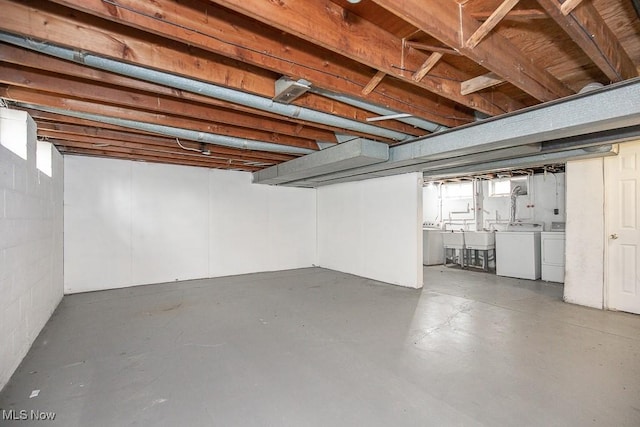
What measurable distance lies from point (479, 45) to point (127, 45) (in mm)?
1977

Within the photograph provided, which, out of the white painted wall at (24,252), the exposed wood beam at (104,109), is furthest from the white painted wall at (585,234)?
the white painted wall at (24,252)

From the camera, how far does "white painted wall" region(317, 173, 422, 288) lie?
182 inches

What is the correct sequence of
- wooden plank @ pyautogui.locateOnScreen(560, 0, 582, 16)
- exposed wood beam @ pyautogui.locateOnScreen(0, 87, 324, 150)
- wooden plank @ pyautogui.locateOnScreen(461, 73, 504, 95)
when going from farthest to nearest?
exposed wood beam @ pyautogui.locateOnScreen(0, 87, 324, 150) → wooden plank @ pyautogui.locateOnScreen(461, 73, 504, 95) → wooden plank @ pyautogui.locateOnScreen(560, 0, 582, 16)

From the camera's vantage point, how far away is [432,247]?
677 cm

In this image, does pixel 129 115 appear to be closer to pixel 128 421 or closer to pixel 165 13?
pixel 165 13

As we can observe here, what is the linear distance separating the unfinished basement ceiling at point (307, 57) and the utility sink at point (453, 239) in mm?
A: 4017

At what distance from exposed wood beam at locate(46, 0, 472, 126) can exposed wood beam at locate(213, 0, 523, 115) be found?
332mm

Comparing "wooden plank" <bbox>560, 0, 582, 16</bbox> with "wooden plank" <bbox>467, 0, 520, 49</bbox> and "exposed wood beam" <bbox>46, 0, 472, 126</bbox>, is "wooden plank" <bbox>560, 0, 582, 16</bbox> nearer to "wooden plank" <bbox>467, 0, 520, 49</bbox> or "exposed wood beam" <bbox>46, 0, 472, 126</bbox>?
"wooden plank" <bbox>467, 0, 520, 49</bbox>

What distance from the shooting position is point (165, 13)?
4.55 ft

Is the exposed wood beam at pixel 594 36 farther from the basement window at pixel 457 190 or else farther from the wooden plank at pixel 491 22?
the basement window at pixel 457 190

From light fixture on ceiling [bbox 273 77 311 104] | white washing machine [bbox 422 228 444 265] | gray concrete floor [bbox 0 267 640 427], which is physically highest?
light fixture on ceiling [bbox 273 77 311 104]

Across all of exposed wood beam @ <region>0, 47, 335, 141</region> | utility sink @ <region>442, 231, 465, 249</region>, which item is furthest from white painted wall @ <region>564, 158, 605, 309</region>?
exposed wood beam @ <region>0, 47, 335, 141</region>

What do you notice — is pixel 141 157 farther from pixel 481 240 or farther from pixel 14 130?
pixel 481 240

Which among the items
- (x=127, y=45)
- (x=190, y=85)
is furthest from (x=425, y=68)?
(x=127, y=45)
